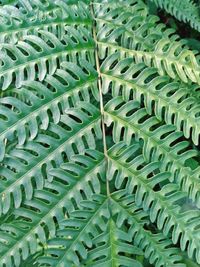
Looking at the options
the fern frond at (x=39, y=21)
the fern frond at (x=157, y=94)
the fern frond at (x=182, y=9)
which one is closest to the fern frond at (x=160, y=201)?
the fern frond at (x=157, y=94)

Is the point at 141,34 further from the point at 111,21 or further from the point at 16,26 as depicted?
the point at 16,26

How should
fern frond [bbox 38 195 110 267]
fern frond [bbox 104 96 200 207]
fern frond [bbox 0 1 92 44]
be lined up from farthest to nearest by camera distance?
fern frond [bbox 0 1 92 44] < fern frond [bbox 104 96 200 207] < fern frond [bbox 38 195 110 267]

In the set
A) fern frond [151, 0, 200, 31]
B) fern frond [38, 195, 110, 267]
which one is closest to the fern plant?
fern frond [38, 195, 110, 267]

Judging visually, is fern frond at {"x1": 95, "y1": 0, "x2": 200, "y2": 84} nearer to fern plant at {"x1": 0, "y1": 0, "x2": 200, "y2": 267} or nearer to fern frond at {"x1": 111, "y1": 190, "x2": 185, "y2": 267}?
fern plant at {"x1": 0, "y1": 0, "x2": 200, "y2": 267}

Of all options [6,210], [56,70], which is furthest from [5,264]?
[56,70]

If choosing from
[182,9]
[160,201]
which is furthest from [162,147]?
[182,9]

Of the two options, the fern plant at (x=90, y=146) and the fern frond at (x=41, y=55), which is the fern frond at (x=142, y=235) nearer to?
the fern plant at (x=90, y=146)
